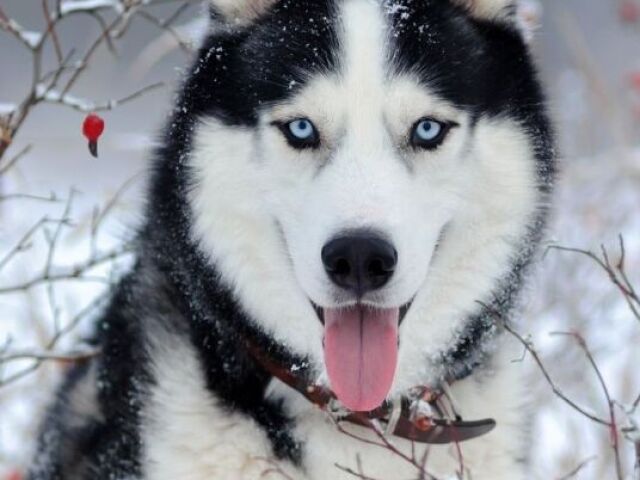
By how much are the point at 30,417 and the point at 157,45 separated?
1655 mm

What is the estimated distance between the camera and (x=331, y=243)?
2.12 meters

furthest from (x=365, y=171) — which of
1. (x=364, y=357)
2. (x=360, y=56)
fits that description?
(x=364, y=357)

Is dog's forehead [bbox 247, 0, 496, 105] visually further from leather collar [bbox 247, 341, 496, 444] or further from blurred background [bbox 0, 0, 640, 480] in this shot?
leather collar [bbox 247, 341, 496, 444]

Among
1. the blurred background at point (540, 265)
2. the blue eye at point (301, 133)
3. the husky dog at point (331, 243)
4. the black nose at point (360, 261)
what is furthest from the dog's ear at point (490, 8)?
the black nose at point (360, 261)

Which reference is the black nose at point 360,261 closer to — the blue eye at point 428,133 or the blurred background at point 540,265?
the blue eye at point 428,133

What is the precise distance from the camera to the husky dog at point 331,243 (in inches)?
90.0

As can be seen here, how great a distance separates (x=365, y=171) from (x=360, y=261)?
0.23 m

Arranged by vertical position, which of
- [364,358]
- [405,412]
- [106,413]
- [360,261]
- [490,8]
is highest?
[490,8]

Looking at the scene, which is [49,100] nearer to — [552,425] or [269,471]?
[269,471]

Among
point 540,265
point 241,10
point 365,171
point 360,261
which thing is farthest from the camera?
point 540,265

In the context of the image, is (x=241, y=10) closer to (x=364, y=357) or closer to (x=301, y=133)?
(x=301, y=133)

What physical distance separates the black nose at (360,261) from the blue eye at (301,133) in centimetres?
31

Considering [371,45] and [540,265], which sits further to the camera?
[540,265]

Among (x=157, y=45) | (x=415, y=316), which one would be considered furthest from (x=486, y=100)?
(x=157, y=45)
